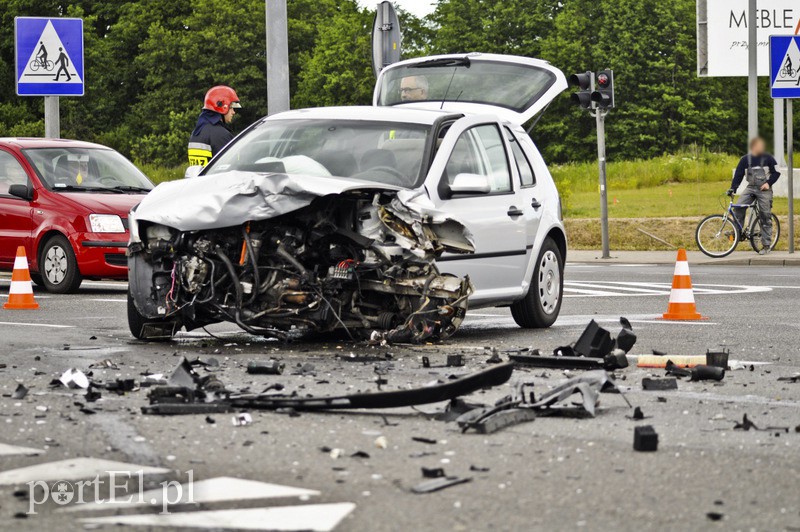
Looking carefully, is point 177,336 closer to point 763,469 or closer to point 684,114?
point 763,469

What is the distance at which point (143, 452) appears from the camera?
5.77 meters

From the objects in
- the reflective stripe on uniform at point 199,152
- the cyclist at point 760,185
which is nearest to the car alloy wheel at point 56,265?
the reflective stripe on uniform at point 199,152

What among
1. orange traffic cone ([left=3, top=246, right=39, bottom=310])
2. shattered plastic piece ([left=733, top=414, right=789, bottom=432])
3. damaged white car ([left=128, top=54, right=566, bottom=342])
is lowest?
shattered plastic piece ([left=733, top=414, right=789, bottom=432])

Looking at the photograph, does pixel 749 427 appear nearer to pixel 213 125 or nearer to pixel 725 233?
pixel 213 125

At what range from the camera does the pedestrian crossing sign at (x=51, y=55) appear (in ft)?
67.3

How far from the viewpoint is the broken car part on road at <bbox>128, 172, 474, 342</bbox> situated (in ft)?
31.3

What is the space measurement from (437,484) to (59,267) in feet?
37.4

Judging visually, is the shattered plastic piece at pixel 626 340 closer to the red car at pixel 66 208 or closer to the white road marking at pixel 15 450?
the white road marking at pixel 15 450

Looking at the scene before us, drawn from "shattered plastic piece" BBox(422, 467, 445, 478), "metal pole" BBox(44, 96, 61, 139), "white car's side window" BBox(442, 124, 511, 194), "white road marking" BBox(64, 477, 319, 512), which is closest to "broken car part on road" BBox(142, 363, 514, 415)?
"shattered plastic piece" BBox(422, 467, 445, 478)

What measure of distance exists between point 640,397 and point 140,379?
2743mm

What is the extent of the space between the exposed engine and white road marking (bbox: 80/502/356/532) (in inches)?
191

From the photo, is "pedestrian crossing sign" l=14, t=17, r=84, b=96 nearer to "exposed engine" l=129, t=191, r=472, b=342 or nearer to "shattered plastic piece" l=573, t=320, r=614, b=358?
"exposed engine" l=129, t=191, r=472, b=342

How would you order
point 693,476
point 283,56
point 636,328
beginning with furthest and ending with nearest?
point 283,56 < point 636,328 < point 693,476

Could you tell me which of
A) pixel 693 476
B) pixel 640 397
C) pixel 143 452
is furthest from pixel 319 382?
pixel 693 476
